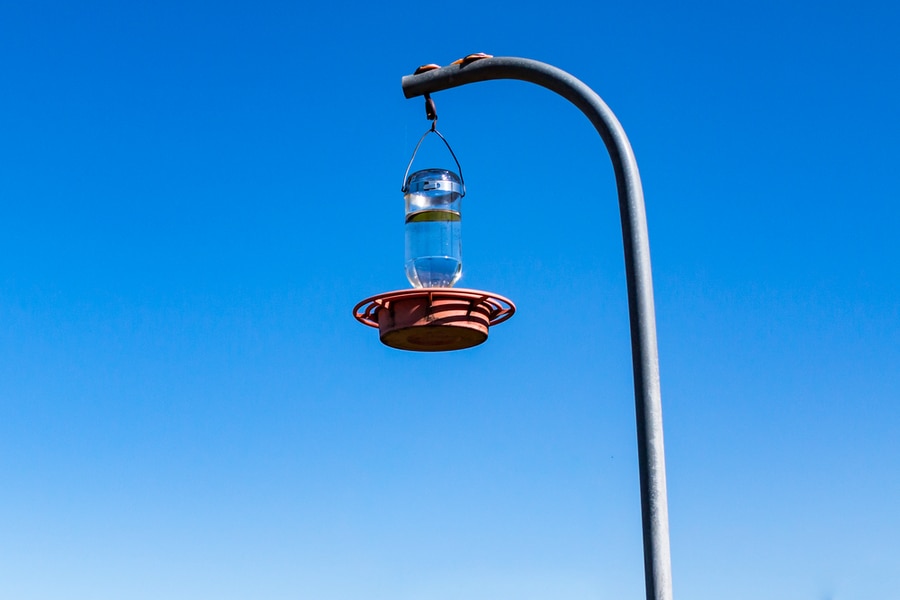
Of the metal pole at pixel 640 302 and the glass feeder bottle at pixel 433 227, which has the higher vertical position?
the glass feeder bottle at pixel 433 227

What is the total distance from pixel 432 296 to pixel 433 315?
116mm

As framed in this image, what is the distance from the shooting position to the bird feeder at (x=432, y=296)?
249 inches

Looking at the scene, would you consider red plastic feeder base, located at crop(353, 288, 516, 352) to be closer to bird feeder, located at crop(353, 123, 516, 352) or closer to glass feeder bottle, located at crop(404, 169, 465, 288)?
bird feeder, located at crop(353, 123, 516, 352)

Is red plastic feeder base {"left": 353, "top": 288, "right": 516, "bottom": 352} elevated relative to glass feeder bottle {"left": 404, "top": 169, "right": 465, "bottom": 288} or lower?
lower

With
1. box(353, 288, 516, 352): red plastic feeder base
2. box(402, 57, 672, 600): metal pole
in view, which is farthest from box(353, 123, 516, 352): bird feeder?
box(402, 57, 672, 600): metal pole

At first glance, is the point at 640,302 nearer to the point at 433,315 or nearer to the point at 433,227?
the point at 433,315

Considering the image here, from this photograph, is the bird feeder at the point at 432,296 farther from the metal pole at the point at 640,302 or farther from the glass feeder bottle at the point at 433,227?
the metal pole at the point at 640,302

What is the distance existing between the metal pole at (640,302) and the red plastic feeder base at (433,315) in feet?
4.45

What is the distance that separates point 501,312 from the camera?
22.3 ft

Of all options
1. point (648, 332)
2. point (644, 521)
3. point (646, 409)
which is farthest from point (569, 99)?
point (644, 521)

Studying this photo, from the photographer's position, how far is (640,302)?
5008mm

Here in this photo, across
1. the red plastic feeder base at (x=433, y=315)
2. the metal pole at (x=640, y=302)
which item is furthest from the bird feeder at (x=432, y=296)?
the metal pole at (x=640, y=302)

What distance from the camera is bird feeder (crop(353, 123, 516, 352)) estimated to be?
20.7ft

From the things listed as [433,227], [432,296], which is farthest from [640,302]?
[433,227]
